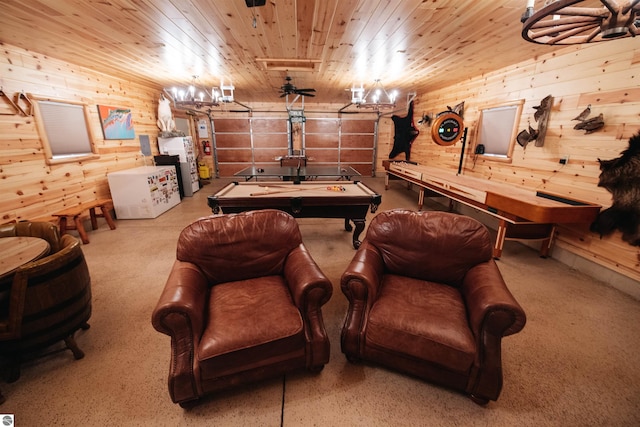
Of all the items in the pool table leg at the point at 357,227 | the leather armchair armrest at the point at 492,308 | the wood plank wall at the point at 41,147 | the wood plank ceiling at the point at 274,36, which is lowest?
the pool table leg at the point at 357,227

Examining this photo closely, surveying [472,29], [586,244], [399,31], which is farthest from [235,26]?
[586,244]

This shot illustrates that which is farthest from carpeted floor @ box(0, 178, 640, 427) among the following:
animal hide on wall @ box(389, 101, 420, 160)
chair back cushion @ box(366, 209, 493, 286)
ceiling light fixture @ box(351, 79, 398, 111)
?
animal hide on wall @ box(389, 101, 420, 160)

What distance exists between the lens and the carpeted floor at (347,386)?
1.45 metres

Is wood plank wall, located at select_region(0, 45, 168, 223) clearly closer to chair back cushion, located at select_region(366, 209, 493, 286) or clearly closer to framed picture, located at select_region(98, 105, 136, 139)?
framed picture, located at select_region(98, 105, 136, 139)

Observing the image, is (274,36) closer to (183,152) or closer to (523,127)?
(523,127)

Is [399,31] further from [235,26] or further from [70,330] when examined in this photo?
[70,330]

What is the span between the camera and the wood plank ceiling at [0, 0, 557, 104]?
88.5 inches

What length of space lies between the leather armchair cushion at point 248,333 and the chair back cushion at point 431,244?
0.88m

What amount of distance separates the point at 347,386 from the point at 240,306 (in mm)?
851

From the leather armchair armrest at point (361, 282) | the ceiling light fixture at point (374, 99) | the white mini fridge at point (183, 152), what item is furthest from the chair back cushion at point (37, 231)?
the ceiling light fixture at point (374, 99)

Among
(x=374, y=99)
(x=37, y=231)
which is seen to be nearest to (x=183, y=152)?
(x=37, y=231)

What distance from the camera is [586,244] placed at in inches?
117

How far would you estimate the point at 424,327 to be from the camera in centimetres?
148

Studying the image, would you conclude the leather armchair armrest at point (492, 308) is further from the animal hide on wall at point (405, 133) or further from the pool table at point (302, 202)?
the animal hide on wall at point (405, 133)
